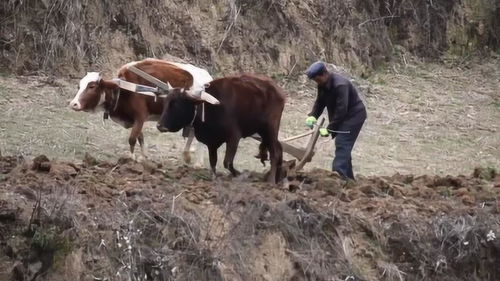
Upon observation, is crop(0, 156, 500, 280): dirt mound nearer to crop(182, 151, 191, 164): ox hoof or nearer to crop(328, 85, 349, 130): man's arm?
crop(328, 85, 349, 130): man's arm

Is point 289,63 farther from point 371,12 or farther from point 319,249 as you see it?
point 319,249

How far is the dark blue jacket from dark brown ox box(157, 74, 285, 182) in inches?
23.6

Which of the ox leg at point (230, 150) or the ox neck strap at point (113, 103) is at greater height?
the ox leg at point (230, 150)

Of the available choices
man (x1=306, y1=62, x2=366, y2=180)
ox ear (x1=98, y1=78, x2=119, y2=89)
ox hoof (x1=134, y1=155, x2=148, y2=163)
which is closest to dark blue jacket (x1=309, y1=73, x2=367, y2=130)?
man (x1=306, y1=62, x2=366, y2=180)

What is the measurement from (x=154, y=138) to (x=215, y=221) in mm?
5434

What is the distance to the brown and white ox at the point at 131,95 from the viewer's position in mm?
13180

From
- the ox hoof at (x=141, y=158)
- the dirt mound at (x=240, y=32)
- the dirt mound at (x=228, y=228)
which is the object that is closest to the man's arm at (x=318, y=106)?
the dirt mound at (x=228, y=228)

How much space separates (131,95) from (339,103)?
2.66m

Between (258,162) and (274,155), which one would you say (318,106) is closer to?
(274,155)

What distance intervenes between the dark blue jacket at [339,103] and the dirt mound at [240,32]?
20.6 feet

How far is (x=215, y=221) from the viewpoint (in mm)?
10328

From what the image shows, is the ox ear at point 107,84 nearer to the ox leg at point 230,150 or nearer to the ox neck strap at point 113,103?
the ox neck strap at point 113,103

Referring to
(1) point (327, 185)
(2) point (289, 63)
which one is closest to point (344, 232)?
(1) point (327, 185)

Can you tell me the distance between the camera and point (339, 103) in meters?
12.6
